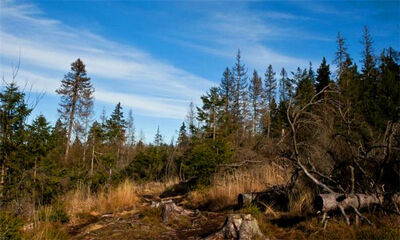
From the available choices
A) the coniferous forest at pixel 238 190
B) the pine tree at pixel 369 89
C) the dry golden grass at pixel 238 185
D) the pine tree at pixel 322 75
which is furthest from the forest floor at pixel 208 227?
the pine tree at pixel 322 75

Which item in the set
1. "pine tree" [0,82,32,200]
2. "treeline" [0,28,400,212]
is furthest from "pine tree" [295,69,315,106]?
"pine tree" [0,82,32,200]

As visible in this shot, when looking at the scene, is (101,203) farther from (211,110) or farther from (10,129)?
(211,110)

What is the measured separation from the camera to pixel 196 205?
27.5ft

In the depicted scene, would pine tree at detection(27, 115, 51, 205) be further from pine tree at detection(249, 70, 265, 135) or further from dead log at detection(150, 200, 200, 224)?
pine tree at detection(249, 70, 265, 135)

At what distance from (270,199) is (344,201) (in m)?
2.15

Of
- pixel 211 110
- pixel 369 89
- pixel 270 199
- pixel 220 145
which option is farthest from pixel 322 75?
pixel 270 199

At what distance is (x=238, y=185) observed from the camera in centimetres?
798

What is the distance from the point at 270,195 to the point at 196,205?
2.67m

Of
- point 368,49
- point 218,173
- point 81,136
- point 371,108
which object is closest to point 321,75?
point 368,49

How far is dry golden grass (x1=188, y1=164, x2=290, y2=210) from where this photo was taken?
7.69 m

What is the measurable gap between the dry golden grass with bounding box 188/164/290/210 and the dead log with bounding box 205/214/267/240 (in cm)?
272

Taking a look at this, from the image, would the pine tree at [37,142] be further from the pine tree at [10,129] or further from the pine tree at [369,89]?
the pine tree at [369,89]

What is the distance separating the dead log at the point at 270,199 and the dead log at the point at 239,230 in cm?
182

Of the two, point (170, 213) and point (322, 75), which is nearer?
point (170, 213)
